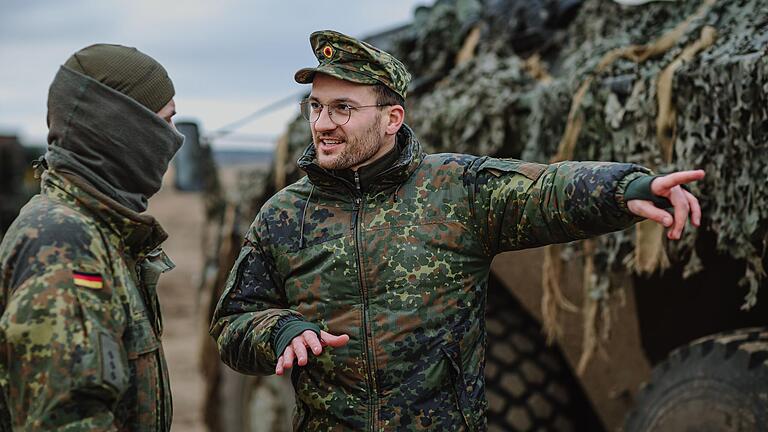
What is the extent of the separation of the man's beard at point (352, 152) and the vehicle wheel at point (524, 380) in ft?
5.50

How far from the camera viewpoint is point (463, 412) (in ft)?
8.10

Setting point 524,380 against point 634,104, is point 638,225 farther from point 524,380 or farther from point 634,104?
point 524,380

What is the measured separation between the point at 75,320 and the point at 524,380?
7.93ft

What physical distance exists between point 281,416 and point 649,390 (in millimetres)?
2811

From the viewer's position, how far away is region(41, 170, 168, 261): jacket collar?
82.9 inches

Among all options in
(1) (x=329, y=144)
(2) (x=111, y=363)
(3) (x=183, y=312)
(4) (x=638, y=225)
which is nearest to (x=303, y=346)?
(2) (x=111, y=363)

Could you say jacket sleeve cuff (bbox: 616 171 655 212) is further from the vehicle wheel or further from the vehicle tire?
the vehicle wheel

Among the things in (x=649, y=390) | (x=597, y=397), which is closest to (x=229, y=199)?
(x=597, y=397)

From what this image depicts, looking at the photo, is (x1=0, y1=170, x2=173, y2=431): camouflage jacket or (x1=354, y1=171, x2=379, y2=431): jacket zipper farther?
(x1=354, y1=171, x2=379, y2=431): jacket zipper

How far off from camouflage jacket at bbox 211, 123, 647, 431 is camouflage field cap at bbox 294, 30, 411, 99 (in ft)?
0.66

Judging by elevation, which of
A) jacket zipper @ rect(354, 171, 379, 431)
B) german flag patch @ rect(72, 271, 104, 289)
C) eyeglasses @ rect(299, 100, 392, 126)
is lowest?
jacket zipper @ rect(354, 171, 379, 431)

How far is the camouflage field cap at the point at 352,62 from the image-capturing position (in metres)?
2.56

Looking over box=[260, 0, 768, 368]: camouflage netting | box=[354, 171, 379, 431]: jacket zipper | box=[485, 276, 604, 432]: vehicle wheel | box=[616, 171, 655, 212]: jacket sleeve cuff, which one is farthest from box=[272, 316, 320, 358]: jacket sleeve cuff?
box=[485, 276, 604, 432]: vehicle wheel

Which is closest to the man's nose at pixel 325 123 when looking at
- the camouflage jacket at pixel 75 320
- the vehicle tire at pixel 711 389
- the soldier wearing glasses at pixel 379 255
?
the soldier wearing glasses at pixel 379 255
